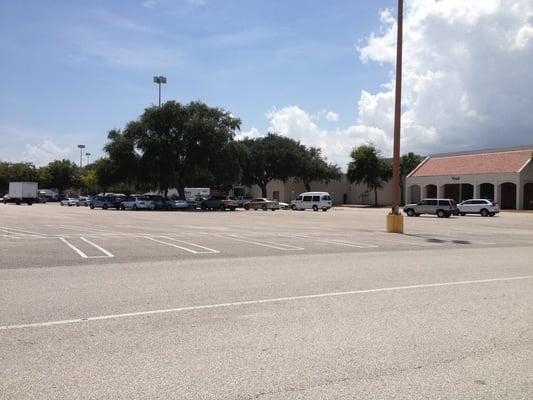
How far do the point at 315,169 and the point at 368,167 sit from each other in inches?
326

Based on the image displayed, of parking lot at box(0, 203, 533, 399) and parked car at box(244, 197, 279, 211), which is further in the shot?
parked car at box(244, 197, 279, 211)

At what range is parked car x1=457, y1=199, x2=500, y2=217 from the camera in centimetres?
5000

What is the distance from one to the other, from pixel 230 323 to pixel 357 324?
1.59 metres

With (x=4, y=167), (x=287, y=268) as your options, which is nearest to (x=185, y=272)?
(x=287, y=268)

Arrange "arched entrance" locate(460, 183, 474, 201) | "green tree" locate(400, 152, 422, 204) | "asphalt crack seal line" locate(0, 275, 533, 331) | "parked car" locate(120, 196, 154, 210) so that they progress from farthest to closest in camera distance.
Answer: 1. "green tree" locate(400, 152, 422, 204)
2. "arched entrance" locate(460, 183, 474, 201)
3. "parked car" locate(120, 196, 154, 210)
4. "asphalt crack seal line" locate(0, 275, 533, 331)

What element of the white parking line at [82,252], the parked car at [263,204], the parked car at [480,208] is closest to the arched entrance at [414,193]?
the parked car at [263,204]

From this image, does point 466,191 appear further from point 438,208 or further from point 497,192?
point 438,208

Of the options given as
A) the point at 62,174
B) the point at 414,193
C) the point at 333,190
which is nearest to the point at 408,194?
the point at 414,193

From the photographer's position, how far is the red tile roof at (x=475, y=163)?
A: 6462 centimetres

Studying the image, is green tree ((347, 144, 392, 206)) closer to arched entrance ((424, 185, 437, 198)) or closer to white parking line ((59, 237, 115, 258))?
arched entrance ((424, 185, 437, 198))

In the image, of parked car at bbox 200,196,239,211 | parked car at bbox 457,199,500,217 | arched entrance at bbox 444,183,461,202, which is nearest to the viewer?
parked car at bbox 457,199,500,217

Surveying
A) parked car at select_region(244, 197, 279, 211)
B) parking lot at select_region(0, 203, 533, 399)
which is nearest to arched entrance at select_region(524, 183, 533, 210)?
parked car at select_region(244, 197, 279, 211)

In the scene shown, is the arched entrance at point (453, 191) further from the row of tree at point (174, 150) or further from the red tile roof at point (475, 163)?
the row of tree at point (174, 150)

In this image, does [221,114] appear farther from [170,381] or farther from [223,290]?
[170,381]
